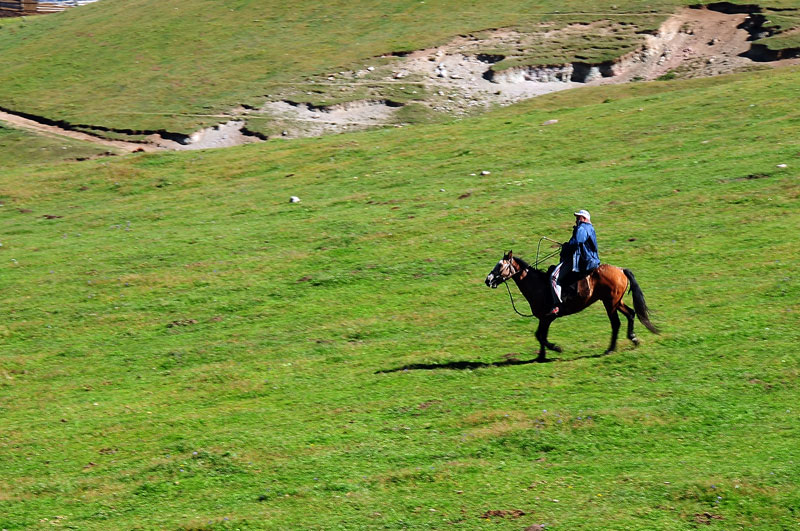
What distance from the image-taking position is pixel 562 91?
165 feet

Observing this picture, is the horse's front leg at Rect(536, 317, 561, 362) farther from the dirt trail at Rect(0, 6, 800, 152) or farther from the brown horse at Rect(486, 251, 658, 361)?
the dirt trail at Rect(0, 6, 800, 152)

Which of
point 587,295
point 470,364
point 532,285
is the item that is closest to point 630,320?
point 587,295

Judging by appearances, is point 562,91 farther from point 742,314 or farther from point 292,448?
point 292,448

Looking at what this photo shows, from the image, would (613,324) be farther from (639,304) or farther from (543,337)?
(543,337)

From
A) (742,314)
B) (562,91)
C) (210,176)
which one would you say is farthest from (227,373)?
(562,91)

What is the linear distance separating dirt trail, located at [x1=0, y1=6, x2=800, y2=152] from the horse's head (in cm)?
3050

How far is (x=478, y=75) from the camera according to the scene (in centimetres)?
5316

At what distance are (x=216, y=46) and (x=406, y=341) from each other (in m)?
44.7

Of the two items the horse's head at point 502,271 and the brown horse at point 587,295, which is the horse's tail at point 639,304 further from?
the horse's head at point 502,271

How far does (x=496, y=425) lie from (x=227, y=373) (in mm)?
6704

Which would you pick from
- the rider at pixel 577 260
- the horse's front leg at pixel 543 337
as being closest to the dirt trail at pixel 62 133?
the rider at pixel 577 260

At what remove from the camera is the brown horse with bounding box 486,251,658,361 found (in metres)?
18.3

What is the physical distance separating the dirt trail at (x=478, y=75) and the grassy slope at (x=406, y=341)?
370 inches

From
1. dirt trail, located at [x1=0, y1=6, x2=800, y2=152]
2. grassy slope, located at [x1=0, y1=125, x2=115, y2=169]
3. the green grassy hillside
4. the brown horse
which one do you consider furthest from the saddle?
grassy slope, located at [x1=0, y1=125, x2=115, y2=169]
